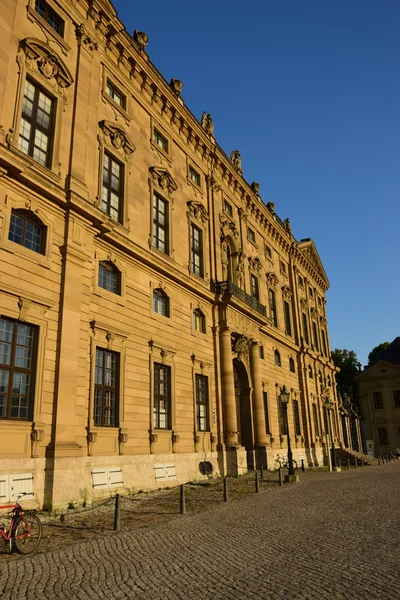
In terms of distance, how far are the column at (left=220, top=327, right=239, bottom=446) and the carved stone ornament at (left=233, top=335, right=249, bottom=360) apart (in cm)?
189

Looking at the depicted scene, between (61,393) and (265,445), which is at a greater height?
(61,393)

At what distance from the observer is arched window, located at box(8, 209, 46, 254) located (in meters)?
15.6

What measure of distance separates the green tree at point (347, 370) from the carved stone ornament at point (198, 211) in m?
56.8

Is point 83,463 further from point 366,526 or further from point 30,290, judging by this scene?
point 366,526

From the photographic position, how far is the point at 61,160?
18.2 metres

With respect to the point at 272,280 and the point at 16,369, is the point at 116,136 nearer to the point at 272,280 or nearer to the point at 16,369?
Result: the point at 16,369

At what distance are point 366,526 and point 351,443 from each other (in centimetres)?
5375

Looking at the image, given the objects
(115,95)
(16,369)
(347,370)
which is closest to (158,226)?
(115,95)

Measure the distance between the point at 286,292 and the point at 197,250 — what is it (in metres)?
18.3

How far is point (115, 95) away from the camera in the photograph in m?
23.4

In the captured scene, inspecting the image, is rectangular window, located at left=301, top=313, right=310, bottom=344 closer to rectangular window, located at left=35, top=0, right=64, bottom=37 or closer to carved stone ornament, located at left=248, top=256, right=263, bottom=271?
carved stone ornament, located at left=248, top=256, right=263, bottom=271

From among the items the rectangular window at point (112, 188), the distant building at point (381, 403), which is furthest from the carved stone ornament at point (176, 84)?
the distant building at point (381, 403)

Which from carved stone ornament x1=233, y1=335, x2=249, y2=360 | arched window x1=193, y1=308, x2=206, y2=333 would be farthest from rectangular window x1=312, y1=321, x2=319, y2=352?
arched window x1=193, y1=308, x2=206, y2=333

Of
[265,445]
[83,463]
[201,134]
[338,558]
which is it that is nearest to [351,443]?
[265,445]
